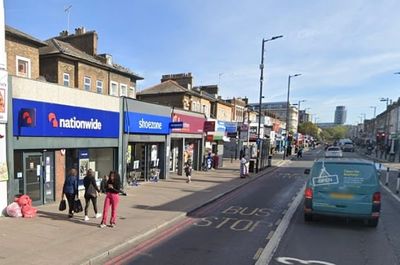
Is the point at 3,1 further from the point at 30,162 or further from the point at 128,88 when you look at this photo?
the point at 128,88

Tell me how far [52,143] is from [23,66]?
30.0 ft

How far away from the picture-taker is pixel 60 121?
13281 millimetres

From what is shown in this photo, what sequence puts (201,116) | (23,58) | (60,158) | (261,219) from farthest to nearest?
(201,116) < (23,58) < (60,158) < (261,219)

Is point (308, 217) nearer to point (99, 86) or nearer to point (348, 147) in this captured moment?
point (99, 86)

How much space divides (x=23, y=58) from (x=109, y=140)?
7676mm

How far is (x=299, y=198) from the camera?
1596 centimetres

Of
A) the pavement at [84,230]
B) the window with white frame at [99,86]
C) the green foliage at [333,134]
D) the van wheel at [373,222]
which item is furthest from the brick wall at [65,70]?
the green foliage at [333,134]

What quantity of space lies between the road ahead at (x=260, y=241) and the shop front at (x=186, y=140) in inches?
439

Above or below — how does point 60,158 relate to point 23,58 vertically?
below

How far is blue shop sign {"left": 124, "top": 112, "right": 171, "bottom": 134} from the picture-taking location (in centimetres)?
1791

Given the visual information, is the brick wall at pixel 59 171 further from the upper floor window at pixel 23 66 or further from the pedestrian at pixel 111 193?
the upper floor window at pixel 23 66

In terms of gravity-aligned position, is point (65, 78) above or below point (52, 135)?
above

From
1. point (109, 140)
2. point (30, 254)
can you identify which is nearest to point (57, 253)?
point (30, 254)

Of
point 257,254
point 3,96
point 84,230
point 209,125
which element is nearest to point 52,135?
point 3,96
